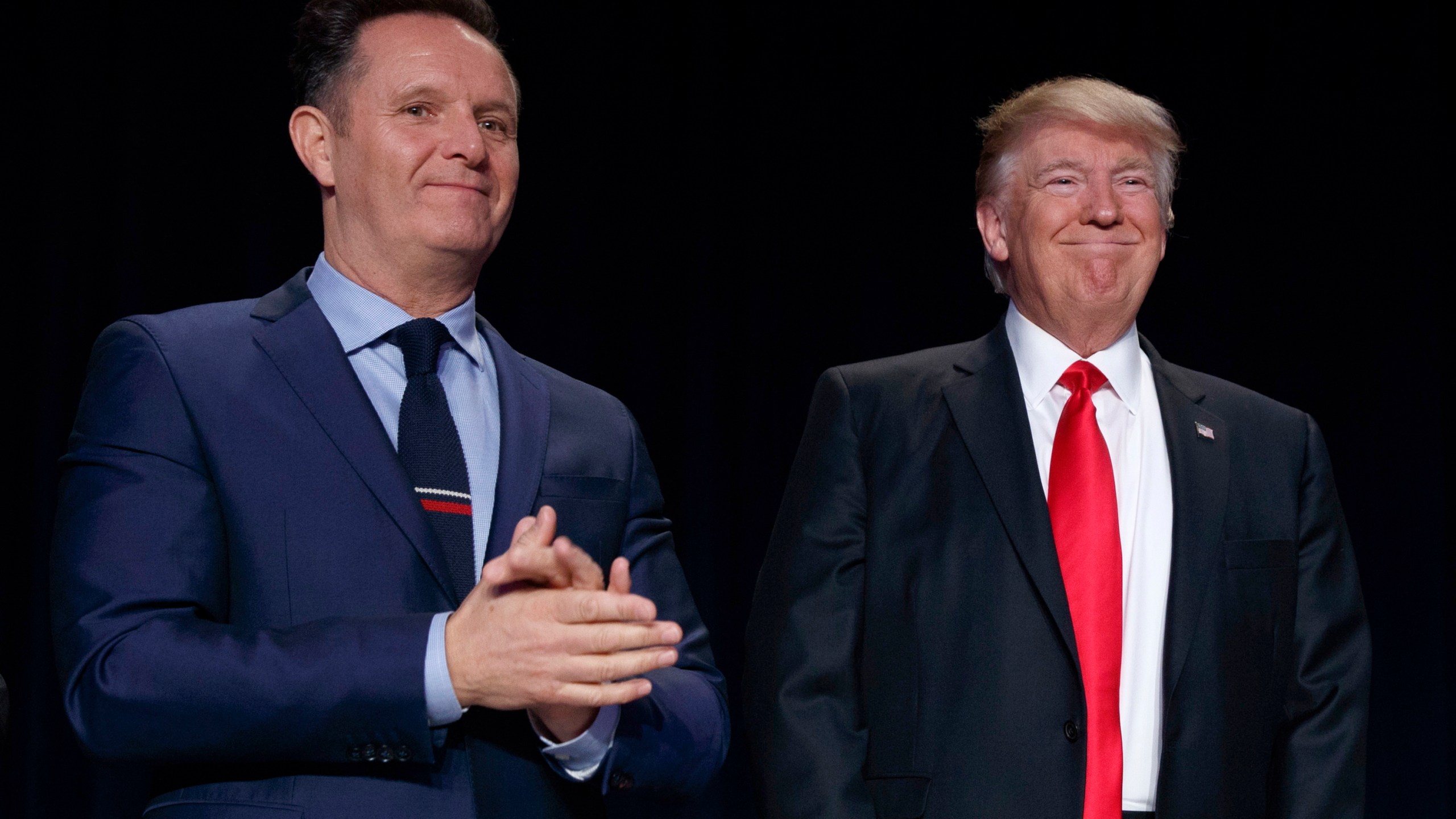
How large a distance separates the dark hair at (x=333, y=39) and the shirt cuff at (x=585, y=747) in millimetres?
757

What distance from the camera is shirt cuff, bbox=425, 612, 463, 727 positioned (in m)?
1.29

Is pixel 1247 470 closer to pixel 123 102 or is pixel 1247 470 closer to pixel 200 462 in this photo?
pixel 200 462

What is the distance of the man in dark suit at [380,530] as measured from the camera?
1276mm

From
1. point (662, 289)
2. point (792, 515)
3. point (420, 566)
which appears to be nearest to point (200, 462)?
point (420, 566)

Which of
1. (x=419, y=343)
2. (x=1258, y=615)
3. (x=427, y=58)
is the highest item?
(x=427, y=58)

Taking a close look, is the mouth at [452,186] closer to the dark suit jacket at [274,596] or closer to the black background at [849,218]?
the dark suit jacket at [274,596]

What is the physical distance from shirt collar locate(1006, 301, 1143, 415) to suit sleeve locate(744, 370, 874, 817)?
0.27m

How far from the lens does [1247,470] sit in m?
2.04

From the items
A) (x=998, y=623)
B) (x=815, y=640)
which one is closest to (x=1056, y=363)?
(x=998, y=623)

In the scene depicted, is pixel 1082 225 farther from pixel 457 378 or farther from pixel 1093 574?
pixel 457 378

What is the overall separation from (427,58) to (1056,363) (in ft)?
3.14

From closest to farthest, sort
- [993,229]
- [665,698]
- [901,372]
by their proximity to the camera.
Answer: [665,698] < [901,372] < [993,229]

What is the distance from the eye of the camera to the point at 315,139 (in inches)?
67.1

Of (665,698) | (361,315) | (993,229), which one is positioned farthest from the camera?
(993,229)
